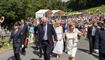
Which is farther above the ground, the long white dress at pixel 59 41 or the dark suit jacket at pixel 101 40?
the dark suit jacket at pixel 101 40

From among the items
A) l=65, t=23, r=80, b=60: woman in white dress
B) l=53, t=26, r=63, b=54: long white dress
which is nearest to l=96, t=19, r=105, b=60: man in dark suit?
l=65, t=23, r=80, b=60: woman in white dress

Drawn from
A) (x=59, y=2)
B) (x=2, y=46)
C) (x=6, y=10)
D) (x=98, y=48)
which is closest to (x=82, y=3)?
(x=59, y=2)

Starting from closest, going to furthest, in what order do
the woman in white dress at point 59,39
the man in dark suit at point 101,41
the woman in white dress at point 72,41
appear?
the man in dark suit at point 101,41 → the woman in white dress at point 72,41 → the woman in white dress at point 59,39

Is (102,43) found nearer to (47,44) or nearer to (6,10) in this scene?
(47,44)

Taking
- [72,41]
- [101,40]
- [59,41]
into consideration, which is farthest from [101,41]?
[59,41]

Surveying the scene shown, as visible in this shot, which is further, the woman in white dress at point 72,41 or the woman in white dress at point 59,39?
the woman in white dress at point 59,39

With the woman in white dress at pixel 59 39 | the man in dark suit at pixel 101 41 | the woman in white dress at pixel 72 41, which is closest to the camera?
the man in dark suit at pixel 101 41

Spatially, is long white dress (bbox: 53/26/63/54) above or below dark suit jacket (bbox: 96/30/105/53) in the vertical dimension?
below

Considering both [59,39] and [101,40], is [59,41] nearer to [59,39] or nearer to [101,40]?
[59,39]

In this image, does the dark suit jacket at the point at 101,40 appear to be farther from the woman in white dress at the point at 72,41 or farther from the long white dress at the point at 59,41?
the long white dress at the point at 59,41

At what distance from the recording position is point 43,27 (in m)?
6.73

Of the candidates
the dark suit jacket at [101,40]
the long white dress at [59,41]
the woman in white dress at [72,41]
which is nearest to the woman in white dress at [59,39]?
the long white dress at [59,41]

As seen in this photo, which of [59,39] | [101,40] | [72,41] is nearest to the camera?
[101,40]

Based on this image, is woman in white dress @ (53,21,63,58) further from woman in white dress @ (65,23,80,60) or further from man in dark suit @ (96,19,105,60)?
man in dark suit @ (96,19,105,60)
